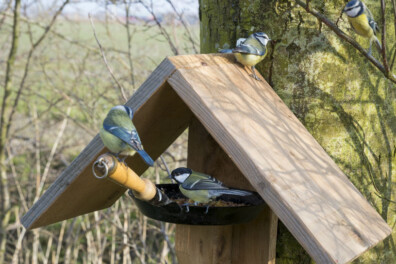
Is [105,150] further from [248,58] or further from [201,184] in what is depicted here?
[248,58]

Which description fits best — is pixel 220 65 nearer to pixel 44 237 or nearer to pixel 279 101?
pixel 279 101

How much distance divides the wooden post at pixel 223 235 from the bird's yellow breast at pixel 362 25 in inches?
30.1

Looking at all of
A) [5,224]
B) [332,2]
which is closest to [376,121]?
[332,2]

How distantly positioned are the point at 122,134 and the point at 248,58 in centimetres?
62

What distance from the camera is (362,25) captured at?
210 cm

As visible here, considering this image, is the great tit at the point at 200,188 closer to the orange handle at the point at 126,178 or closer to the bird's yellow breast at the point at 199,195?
the bird's yellow breast at the point at 199,195

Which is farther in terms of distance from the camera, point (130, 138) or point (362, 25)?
point (362, 25)

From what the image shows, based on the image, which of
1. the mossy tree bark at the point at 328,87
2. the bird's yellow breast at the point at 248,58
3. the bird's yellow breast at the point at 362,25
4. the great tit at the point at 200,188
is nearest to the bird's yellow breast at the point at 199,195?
the great tit at the point at 200,188

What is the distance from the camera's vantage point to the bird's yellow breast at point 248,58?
2.08 m

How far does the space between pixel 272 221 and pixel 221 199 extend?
0.74ft

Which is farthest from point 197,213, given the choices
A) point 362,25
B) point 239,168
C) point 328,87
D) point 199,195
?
point 362,25

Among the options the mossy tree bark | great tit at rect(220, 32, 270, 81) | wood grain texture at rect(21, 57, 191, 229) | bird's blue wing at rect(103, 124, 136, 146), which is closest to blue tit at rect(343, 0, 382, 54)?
the mossy tree bark

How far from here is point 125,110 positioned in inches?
72.7

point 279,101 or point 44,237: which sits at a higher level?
point 279,101
